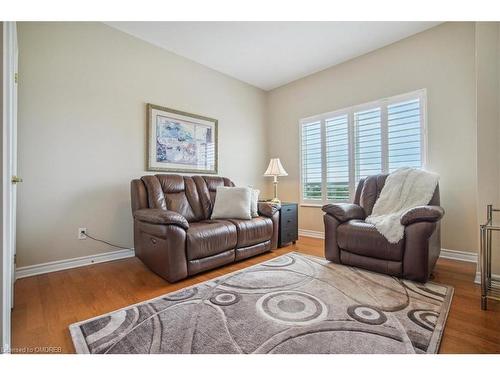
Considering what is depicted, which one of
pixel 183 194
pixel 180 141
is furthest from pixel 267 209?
pixel 180 141

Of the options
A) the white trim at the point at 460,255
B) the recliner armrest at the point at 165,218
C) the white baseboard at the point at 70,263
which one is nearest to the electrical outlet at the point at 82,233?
the white baseboard at the point at 70,263

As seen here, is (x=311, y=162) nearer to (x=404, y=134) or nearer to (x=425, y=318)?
(x=404, y=134)

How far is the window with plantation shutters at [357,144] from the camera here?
108 inches

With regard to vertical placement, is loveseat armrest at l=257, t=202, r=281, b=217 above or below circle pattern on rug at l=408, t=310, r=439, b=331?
above

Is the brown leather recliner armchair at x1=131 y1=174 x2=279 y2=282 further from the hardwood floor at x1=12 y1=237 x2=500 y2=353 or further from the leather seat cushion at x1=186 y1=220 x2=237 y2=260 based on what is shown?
the hardwood floor at x1=12 y1=237 x2=500 y2=353

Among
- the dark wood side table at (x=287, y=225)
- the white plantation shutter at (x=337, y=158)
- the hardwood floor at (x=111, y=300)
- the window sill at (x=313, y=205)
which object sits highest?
the white plantation shutter at (x=337, y=158)

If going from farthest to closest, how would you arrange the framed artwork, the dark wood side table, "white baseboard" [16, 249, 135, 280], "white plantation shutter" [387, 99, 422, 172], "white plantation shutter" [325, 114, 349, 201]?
"white plantation shutter" [325, 114, 349, 201], the dark wood side table, the framed artwork, "white plantation shutter" [387, 99, 422, 172], "white baseboard" [16, 249, 135, 280]

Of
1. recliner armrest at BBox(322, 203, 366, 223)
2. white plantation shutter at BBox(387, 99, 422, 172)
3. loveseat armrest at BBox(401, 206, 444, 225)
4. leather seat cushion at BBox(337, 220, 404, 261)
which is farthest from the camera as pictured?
white plantation shutter at BBox(387, 99, 422, 172)

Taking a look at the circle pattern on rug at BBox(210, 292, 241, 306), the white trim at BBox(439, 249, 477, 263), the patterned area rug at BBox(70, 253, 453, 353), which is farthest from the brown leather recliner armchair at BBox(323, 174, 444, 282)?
the circle pattern on rug at BBox(210, 292, 241, 306)

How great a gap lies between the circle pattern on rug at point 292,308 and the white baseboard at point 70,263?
183 centimetres

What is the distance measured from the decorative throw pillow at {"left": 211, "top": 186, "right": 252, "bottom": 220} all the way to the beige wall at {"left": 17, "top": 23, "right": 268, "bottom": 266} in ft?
3.27

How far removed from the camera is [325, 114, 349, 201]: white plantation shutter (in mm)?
3299

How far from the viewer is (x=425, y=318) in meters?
1.36

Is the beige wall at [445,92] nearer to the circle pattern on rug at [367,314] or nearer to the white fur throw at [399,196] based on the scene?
the white fur throw at [399,196]
